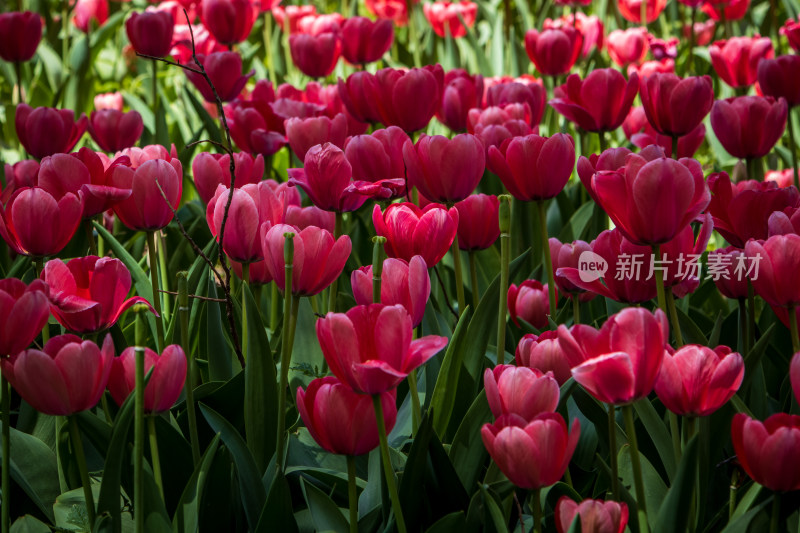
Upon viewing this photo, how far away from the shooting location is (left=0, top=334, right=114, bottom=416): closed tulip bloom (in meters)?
0.85


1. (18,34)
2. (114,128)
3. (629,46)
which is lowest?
(629,46)

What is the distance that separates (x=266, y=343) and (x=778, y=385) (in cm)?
81

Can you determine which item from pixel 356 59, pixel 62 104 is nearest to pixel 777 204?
pixel 356 59

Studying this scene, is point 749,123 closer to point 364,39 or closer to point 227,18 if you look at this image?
point 364,39

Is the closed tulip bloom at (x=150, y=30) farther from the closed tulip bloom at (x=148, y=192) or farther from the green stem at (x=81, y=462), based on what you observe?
the green stem at (x=81, y=462)

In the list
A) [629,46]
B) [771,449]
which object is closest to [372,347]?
[771,449]

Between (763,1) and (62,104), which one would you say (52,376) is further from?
(763,1)

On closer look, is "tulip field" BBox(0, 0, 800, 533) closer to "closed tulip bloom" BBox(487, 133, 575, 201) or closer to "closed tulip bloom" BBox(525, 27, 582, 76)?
"closed tulip bloom" BBox(487, 133, 575, 201)

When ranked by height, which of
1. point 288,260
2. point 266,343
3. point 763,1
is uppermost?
point 288,260

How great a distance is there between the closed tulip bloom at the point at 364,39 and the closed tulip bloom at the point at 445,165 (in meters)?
1.30

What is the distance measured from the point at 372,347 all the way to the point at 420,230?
279mm

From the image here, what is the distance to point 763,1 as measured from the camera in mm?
4988

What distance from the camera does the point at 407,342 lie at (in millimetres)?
821

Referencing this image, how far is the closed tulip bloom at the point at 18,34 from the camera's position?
2.34 m
